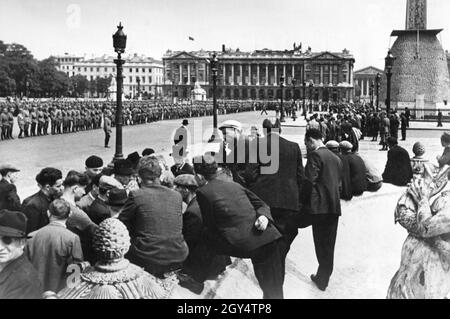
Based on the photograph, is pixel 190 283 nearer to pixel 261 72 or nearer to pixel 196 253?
pixel 196 253

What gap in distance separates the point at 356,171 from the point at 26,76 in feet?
245

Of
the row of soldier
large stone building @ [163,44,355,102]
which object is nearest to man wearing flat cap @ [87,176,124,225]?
the row of soldier

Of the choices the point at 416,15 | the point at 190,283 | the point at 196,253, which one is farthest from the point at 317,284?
the point at 416,15

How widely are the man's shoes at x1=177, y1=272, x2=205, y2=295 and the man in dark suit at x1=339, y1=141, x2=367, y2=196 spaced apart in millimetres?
4500

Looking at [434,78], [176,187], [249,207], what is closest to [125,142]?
[176,187]

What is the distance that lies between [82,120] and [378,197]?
24.7 meters

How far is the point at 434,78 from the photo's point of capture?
59.4 metres

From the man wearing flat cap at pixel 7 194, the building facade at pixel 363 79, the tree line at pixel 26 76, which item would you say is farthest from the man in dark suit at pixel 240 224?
the building facade at pixel 363 79

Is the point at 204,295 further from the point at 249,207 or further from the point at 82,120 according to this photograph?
the point at 82,120

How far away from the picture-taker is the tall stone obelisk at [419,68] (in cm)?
5900

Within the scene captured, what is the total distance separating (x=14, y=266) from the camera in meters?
3.32

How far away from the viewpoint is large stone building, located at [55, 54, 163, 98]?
124 metres

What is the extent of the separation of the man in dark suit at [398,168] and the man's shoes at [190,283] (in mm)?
6779

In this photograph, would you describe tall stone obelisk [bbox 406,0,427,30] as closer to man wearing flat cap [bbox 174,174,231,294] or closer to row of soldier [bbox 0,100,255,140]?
row of soldier [bbox 0,100,255,140]
